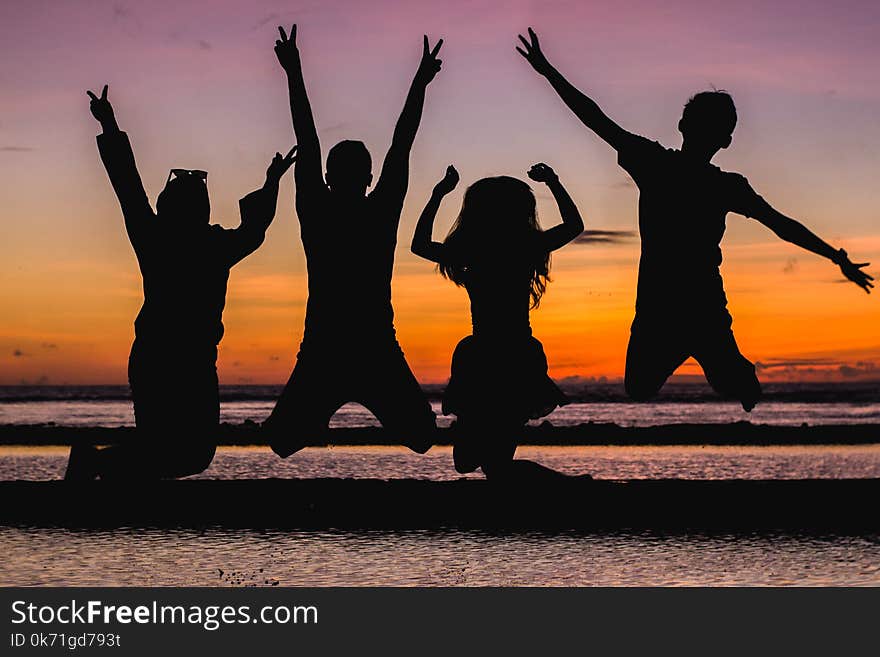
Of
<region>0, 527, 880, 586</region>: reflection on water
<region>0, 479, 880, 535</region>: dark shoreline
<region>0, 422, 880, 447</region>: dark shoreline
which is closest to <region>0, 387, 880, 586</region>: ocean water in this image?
<region>0, 527, 880, 586</region>: reflection on water

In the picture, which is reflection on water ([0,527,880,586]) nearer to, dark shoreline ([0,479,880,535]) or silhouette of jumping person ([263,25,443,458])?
dark shoreline ([0,479,880,535])

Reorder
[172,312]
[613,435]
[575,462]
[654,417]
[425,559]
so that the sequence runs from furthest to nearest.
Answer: [654,417], [613,435], [575,462], [425,559], [172,312]

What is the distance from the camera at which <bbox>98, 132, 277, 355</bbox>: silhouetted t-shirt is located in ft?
19.6

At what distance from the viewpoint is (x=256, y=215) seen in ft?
20.0

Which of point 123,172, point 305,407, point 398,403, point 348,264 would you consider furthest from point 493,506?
point 123,172

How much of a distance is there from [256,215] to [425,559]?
2.67 metres

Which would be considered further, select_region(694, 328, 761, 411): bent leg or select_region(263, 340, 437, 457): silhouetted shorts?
select_region(694, 328, 761, 411): bent leg

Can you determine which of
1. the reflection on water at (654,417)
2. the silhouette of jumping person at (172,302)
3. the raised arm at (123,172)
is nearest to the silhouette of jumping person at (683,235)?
the silhouette of jumping person at (172,302)

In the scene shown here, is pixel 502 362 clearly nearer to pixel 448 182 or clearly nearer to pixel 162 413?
pixel 448 182

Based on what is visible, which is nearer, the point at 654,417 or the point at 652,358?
the point at 652,358

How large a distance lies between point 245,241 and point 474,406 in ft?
5.28

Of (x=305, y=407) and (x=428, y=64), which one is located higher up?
(x=428, y=64)

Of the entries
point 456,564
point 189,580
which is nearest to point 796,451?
point 456,564
